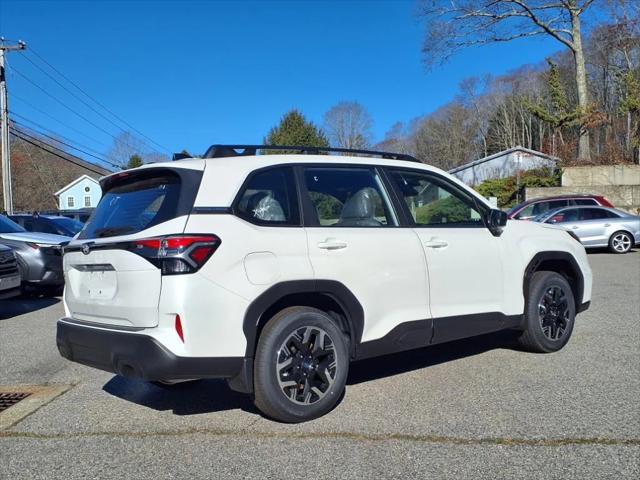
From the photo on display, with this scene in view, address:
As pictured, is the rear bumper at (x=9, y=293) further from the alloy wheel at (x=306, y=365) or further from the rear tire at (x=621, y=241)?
the rear tire at (x=621, y=241)

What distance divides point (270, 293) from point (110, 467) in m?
1.41

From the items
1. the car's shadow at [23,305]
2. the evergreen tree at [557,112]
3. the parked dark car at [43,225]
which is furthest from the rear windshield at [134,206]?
the evergreen tree at [557,112]

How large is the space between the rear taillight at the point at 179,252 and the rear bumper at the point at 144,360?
0.47 m

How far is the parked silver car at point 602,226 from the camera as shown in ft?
56.3

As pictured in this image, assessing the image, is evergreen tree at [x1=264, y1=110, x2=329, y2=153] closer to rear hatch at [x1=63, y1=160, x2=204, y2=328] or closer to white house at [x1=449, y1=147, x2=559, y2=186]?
white house at [x1=449, y1=147, x2=559, y2=186]

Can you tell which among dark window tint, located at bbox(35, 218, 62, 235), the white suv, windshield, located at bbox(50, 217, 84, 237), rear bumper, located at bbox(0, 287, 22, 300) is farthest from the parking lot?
dark window tint, located at bbox(35, 218, 62, 235)

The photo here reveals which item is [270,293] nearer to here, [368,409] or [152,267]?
[152,267]

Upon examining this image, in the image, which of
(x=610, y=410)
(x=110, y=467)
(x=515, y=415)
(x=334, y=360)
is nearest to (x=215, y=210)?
(x=334, y=360)

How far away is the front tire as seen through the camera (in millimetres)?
3955

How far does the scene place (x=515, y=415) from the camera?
417 centimetres

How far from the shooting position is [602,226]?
1725 centimetres

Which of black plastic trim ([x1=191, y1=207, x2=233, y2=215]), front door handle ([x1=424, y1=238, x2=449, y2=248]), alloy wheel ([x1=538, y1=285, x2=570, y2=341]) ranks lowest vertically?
alloy wheel ([x1=538, y1=285, x2=570, y2=341])

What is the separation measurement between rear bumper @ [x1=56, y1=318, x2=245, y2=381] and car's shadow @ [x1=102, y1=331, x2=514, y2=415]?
0.81 m

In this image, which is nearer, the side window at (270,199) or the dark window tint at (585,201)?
the side window at (270,199)
